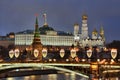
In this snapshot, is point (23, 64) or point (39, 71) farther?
point (39, 71)

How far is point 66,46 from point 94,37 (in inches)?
218

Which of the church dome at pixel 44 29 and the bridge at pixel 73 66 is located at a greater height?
the church dome at pixel 44 29

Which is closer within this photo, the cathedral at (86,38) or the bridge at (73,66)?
the bridge at (73,66)

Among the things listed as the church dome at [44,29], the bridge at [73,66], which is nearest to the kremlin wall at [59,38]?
the church dome at [44,29]

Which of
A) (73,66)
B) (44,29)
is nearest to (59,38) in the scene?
(44,29)

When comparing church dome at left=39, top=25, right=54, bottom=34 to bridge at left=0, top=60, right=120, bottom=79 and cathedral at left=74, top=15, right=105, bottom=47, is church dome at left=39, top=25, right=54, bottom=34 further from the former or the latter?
bridge at left=0, top=60, right=120, bottom=79

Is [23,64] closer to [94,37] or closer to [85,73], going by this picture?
[85,73]

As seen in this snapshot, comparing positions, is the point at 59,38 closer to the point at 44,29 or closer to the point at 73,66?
the point at 44,29

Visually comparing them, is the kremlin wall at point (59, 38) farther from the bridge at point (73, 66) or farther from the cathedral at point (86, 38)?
the bridge at point (73, 66)

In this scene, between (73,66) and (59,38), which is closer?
(73,66)

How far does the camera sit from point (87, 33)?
260 ft

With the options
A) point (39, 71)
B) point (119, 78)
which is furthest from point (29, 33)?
point (119, 78)

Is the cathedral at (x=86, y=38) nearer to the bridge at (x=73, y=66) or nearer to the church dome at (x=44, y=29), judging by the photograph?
the church dome at (x=44, y=29)

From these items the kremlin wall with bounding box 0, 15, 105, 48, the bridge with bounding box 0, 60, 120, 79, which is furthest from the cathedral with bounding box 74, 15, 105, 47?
the bridge with bounding box 0, 60, 120, 79
